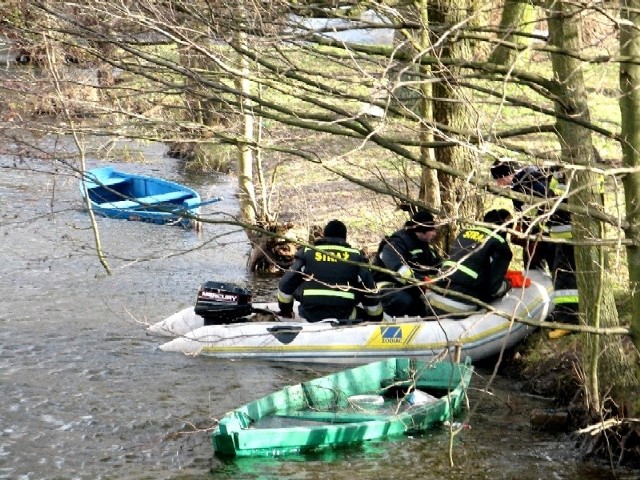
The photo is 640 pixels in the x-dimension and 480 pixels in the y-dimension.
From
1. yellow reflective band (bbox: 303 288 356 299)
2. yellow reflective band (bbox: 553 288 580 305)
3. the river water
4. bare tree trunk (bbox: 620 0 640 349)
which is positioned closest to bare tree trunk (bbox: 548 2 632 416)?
bare tree trunk (bbox: 620 0 640 349)

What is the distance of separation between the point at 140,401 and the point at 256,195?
6160 mm

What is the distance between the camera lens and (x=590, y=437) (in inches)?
338

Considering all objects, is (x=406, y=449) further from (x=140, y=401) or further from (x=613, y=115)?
(x=613, y=115)

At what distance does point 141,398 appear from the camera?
9805mm

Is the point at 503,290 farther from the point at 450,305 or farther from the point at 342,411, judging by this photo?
the point at 342,411

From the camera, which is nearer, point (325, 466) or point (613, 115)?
point (325, 466)

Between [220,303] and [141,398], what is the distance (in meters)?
1.76

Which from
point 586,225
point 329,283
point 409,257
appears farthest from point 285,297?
point 586,225

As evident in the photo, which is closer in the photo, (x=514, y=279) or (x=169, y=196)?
(x=514, y=279)

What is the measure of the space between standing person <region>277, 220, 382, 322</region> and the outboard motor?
43cm

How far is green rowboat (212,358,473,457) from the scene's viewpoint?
8.27 m

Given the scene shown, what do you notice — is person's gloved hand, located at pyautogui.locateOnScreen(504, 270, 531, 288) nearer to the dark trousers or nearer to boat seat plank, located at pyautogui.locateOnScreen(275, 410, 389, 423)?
the dark trousers

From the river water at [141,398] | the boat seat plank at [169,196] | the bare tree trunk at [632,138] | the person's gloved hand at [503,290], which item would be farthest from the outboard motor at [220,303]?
the boat seat plank at [169,196]

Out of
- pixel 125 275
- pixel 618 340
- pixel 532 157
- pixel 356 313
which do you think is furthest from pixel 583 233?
pixel 125 275
